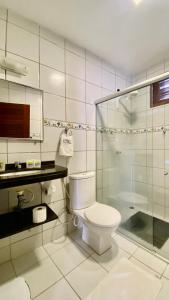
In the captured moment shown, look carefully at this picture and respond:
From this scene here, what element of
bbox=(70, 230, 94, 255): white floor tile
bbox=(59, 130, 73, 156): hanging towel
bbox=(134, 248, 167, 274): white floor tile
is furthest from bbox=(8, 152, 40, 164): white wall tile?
bbox=(134, 248, 167, 274): white floor tile

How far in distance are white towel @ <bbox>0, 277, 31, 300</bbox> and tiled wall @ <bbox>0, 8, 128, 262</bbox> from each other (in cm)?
38

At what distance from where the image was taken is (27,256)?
1.46 meters

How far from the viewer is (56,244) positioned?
1.64 meters

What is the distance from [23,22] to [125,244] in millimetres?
2533

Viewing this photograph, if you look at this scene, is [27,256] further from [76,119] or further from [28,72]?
[28,72]

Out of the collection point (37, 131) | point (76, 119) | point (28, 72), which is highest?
point (28, 72)

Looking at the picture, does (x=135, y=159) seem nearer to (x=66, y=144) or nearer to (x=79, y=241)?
(x=66, y=144)

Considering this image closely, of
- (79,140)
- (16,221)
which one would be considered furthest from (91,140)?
(16,221)

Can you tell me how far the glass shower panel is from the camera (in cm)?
214

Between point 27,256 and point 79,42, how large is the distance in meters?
2.44

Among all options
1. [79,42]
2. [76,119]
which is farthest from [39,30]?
[76,119]

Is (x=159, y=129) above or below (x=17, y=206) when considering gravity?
above

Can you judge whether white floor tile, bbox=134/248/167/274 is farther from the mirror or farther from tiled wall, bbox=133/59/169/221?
the mirror

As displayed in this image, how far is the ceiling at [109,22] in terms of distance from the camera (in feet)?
4.39
